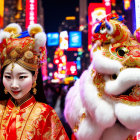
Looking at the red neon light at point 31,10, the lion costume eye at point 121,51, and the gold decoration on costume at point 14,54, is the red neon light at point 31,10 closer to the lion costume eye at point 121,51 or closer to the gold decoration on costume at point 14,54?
the gold decoration on costume at point 14,54

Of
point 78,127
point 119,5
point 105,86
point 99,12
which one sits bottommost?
point 78,127

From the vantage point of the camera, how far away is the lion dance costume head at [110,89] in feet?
4.42

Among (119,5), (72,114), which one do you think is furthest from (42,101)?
(119,5)

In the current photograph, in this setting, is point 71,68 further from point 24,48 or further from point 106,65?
point 106,65

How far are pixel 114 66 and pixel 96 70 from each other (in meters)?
0.14

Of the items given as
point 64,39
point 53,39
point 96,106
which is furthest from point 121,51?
point 53,39

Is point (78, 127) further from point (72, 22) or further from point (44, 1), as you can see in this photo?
point (44, 1)

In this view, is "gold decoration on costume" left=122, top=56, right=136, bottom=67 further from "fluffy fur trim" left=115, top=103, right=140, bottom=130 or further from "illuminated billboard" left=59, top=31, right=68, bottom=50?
"illuminated billboard" left=59, top=31, right=68, bottom=50

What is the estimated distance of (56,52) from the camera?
3936 millimetres

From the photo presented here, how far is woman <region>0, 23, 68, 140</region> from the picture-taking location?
159cm

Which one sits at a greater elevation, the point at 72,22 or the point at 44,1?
the point at 44,1

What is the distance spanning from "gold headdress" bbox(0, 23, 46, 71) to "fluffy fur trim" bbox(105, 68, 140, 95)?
705mm

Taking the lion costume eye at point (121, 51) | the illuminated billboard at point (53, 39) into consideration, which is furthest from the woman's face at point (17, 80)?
the illuminated billboard at point (53, 39)

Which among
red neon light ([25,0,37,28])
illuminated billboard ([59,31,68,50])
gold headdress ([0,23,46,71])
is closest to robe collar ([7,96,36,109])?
gold headdress ([0,23,46,71])
